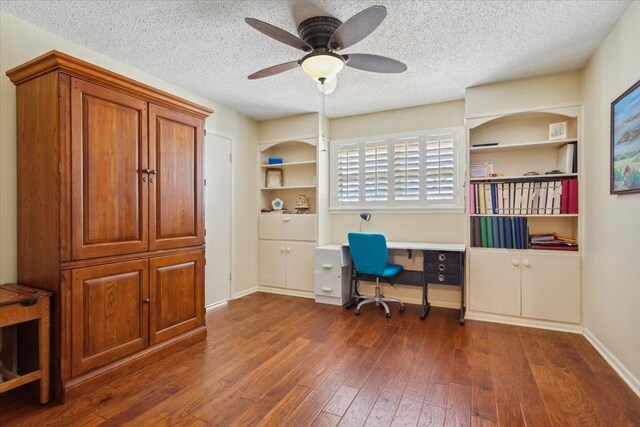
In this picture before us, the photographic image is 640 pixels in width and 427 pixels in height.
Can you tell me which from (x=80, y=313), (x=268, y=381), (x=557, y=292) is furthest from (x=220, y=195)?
(x=557, y=292)

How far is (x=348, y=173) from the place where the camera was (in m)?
4.46

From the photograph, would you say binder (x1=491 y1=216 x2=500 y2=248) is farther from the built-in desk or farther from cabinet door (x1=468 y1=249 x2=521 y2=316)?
the built-in desk

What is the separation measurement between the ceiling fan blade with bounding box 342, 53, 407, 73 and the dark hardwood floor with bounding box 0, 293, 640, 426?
86.1 inches

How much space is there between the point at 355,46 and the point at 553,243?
264 centimetres

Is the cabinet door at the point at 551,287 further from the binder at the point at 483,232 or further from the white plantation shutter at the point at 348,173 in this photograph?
the white plantation shutter at the point at 348,173

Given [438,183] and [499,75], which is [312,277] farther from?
[499,75]

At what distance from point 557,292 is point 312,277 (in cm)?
269

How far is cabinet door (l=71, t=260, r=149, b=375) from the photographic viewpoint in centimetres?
201

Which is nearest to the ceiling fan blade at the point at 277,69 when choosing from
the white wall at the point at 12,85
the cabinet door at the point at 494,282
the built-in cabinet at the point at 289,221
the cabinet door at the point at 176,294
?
the white wall at the point at 12,85

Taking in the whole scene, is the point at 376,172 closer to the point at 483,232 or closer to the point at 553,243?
the point at 483,232

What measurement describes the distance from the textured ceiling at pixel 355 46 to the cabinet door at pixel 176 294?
1710mm

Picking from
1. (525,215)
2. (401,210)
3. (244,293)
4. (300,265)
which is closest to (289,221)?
(300,265)

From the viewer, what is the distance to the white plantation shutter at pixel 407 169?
4031 mm

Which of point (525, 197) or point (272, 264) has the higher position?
point (525, 197)
